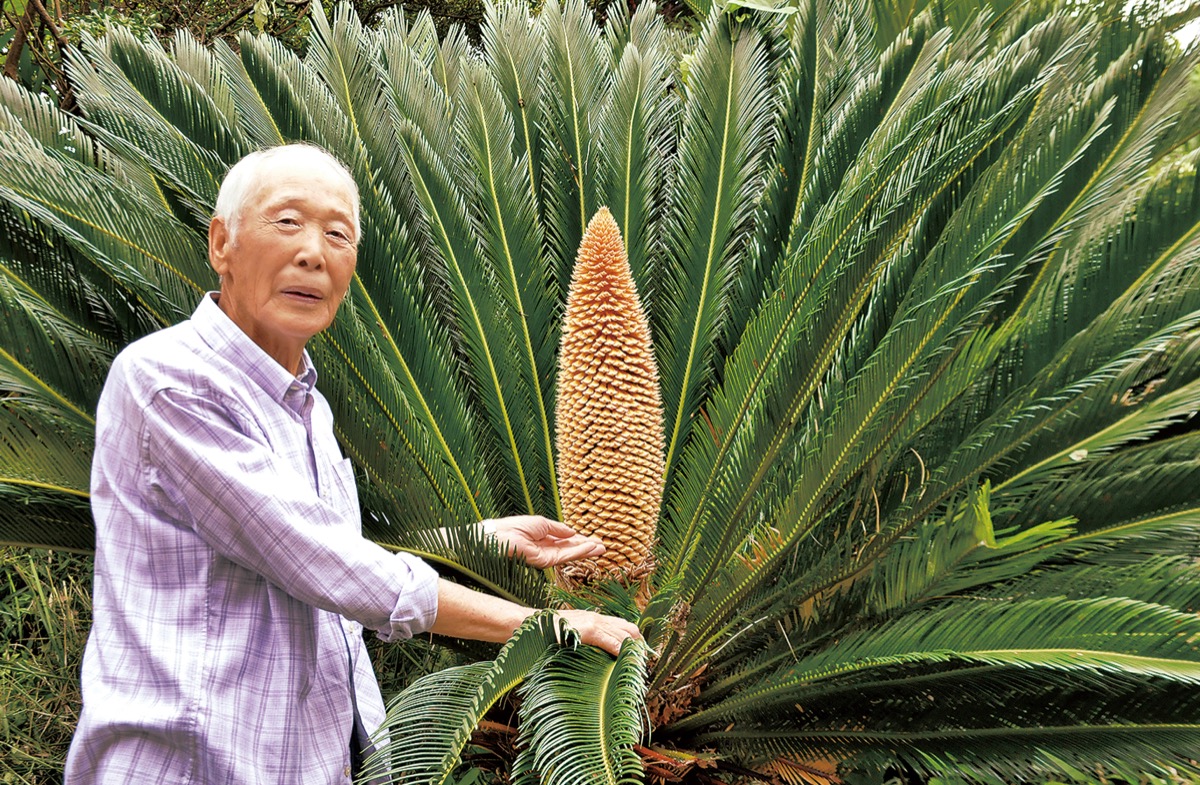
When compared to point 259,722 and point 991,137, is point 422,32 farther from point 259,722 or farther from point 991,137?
point 259,722

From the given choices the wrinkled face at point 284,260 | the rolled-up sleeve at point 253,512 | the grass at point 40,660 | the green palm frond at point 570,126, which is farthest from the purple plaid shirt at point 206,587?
the green palm frond at point 570,126

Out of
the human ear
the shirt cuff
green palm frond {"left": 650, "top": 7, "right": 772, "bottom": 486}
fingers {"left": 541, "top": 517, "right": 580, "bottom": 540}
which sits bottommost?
the shirt cuff

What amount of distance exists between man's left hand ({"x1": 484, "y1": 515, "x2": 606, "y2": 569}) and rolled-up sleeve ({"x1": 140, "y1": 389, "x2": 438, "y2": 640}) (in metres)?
0.81

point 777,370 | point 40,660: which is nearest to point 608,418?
point 777,370

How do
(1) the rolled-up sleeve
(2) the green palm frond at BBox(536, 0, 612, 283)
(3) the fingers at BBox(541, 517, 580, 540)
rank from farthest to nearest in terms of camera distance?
(2) the green palm frond at BBox(536, 0, 612, 283)
(3) the fingers at BBox(541, 517, 580, 540)
(1) the rolled-up sleeve

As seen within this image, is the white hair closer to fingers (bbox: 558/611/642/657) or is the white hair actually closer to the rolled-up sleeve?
the rolled-up sleeve

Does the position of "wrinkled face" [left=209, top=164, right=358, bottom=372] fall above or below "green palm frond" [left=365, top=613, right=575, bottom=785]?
above

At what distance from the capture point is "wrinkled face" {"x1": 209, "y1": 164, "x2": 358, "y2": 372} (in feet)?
6.07

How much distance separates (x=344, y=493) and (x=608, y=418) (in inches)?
34.9

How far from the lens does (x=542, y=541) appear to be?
2.63m

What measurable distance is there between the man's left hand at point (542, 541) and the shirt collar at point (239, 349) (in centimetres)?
78

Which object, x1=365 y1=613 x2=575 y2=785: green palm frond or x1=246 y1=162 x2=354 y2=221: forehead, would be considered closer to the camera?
x1=365 y1=613 x2=575 y2=785: green palm frond

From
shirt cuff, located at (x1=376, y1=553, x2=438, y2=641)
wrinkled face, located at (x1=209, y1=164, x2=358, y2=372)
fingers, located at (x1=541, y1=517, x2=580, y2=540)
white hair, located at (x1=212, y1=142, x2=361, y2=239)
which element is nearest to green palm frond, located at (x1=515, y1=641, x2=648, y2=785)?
shirt cuff, located at (x1=376, y1=553, x2=438, y2=641)

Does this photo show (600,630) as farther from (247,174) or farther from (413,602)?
(247,174)
